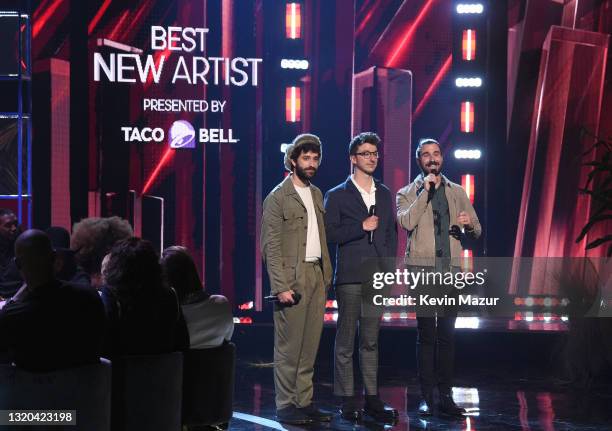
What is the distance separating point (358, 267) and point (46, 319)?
2548mm

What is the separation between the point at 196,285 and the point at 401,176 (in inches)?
144

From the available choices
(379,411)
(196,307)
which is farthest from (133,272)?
(379,411)

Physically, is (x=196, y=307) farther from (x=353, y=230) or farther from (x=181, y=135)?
(x=181, y=135)

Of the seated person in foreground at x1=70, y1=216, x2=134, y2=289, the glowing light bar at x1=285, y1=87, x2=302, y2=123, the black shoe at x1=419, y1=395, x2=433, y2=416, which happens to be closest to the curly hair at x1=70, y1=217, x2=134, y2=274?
the seated person in foreground at x1=70, y1=216, x2=134, y2=289

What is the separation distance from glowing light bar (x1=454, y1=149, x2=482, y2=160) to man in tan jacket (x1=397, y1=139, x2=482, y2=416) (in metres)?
1.79

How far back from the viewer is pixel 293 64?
7.32 metres

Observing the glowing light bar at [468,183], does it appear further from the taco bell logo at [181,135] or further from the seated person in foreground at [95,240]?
the seated person in foreground at [95,240]

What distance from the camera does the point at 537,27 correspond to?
7.41 meters

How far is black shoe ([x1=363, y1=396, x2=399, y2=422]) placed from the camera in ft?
17.8

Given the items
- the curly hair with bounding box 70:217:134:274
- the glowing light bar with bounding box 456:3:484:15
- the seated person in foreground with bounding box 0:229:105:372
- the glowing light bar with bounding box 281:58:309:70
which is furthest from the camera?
the glowing light bar with bounding box 456:3:484:15

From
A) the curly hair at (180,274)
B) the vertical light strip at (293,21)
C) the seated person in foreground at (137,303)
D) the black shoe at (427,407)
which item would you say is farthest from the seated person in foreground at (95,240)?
the vertical light strip at (293,21)

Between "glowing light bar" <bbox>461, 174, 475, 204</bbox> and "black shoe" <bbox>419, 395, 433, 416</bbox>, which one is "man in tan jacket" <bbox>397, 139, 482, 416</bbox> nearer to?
"black shoe" <bbox>419, 395, 433, 416</bbox>

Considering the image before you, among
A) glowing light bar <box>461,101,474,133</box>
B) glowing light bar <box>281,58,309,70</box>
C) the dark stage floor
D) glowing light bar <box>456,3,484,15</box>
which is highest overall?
glowing light bar <box>456,3,484,15</box>

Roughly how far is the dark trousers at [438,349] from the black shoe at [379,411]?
26 cm
